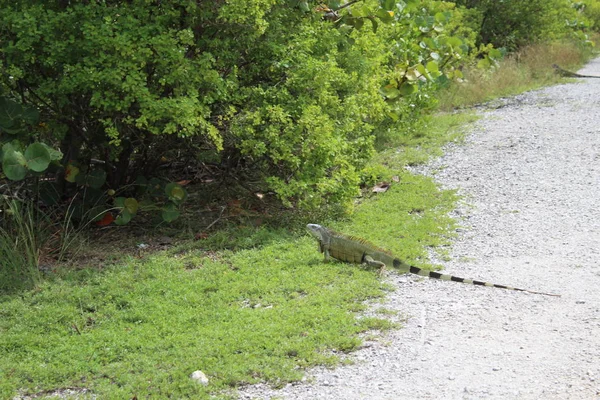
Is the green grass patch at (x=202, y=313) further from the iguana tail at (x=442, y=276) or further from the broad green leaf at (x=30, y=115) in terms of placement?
the broad green leaf at (x=30, y=115)

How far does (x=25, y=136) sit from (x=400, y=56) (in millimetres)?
5825

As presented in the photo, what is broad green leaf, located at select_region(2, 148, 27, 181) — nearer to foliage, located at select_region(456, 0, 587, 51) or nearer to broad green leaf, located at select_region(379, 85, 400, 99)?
broad green leaf, located at select_region(379, 85, 400, 99)

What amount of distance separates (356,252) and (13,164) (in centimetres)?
311

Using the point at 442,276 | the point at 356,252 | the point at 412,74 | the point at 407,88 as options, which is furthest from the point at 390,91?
the point at 442,276

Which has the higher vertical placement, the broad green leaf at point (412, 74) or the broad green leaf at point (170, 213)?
the broad green leaf at point (412, 74)

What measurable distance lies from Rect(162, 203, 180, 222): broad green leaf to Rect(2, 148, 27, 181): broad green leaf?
1469 millimetres

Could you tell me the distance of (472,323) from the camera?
5.51 meters

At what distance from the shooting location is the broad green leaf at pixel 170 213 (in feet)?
25.5

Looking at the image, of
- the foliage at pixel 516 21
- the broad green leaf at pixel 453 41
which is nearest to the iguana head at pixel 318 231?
the broad green leaf at pixel 453 41

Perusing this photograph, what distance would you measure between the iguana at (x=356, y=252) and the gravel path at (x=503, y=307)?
12cm

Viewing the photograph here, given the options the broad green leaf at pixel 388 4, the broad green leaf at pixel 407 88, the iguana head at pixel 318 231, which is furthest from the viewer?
the broad green leaf at pixel 407 88

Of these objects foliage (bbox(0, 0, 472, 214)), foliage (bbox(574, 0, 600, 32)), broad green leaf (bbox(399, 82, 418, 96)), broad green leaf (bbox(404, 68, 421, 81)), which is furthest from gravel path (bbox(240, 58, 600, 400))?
foliage (bbox(574, 0, 600, 32))

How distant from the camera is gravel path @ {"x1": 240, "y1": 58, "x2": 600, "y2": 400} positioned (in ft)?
15.3

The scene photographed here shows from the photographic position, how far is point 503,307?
5.80 m
